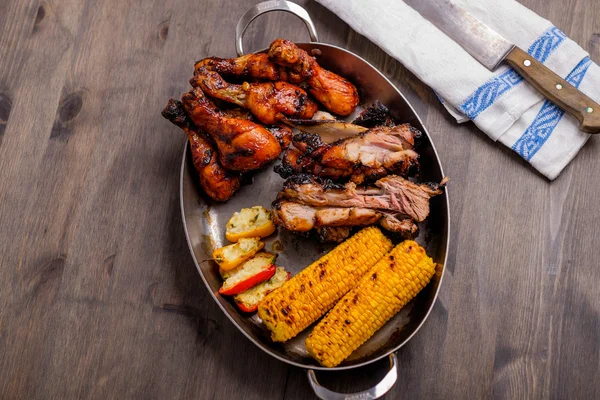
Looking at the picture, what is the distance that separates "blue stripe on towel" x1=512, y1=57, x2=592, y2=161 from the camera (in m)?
2.90

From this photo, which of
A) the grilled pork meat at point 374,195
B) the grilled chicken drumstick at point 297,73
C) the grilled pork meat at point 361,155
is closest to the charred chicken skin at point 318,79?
the grilled chicken drumstick at point 297,73

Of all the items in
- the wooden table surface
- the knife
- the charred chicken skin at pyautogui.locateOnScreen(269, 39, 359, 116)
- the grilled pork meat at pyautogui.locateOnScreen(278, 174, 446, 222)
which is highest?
the knife

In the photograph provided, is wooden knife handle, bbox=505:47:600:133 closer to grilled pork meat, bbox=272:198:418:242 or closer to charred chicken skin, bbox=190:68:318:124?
grilled pork meat, bbox=272:198:418:242

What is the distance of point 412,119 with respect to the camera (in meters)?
2.76

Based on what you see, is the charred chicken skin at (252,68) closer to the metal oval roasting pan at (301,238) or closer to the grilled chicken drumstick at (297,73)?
the grilled chicken drumstick at (297,73)

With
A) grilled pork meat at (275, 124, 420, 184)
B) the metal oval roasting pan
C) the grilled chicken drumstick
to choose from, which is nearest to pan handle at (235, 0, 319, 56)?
the metal oval roasting pan

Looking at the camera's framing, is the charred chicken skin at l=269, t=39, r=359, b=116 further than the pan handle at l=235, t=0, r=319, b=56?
No

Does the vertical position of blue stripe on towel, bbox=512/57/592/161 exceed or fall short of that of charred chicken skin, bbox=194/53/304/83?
it exceeds it

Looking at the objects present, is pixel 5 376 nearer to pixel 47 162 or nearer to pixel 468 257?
pixel 47 162

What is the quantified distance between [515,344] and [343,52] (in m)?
1.80

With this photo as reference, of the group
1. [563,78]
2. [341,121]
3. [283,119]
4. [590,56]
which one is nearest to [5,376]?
[283,119]

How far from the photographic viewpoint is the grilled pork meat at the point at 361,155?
8.57 feet

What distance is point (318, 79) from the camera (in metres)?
2.77

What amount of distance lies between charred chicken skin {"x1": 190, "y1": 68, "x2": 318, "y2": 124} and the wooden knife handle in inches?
47.2
